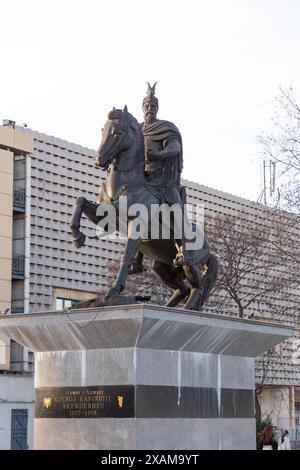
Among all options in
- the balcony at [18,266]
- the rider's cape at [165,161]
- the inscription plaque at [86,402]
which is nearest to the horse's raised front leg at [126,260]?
the rider's cape at [165,161]

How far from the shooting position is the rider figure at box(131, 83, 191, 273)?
13.3 meters

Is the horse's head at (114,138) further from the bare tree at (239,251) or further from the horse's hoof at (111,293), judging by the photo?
the bare tree at (239,251)

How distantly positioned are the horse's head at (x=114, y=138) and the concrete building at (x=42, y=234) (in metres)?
25.5

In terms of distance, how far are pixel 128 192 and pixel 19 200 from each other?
27.2m

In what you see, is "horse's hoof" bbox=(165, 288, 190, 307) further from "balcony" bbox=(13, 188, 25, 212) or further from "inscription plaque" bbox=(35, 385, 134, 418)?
"balcony" bbox=(13, 188, 25, 212)

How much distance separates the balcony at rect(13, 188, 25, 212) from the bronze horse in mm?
26270

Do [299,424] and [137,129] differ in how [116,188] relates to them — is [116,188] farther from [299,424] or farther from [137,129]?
[299,424]

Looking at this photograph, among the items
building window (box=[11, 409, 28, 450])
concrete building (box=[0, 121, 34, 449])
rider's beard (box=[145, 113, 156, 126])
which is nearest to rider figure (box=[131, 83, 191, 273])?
rider's beard (box=[145, 113, 156, 126])

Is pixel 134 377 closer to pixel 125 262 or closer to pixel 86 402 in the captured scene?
pixel 86 402

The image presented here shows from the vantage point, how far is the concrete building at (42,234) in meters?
38.8

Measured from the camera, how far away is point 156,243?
1346cm

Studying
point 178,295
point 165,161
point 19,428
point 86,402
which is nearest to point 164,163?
point 165,161

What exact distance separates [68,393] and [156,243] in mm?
2570
